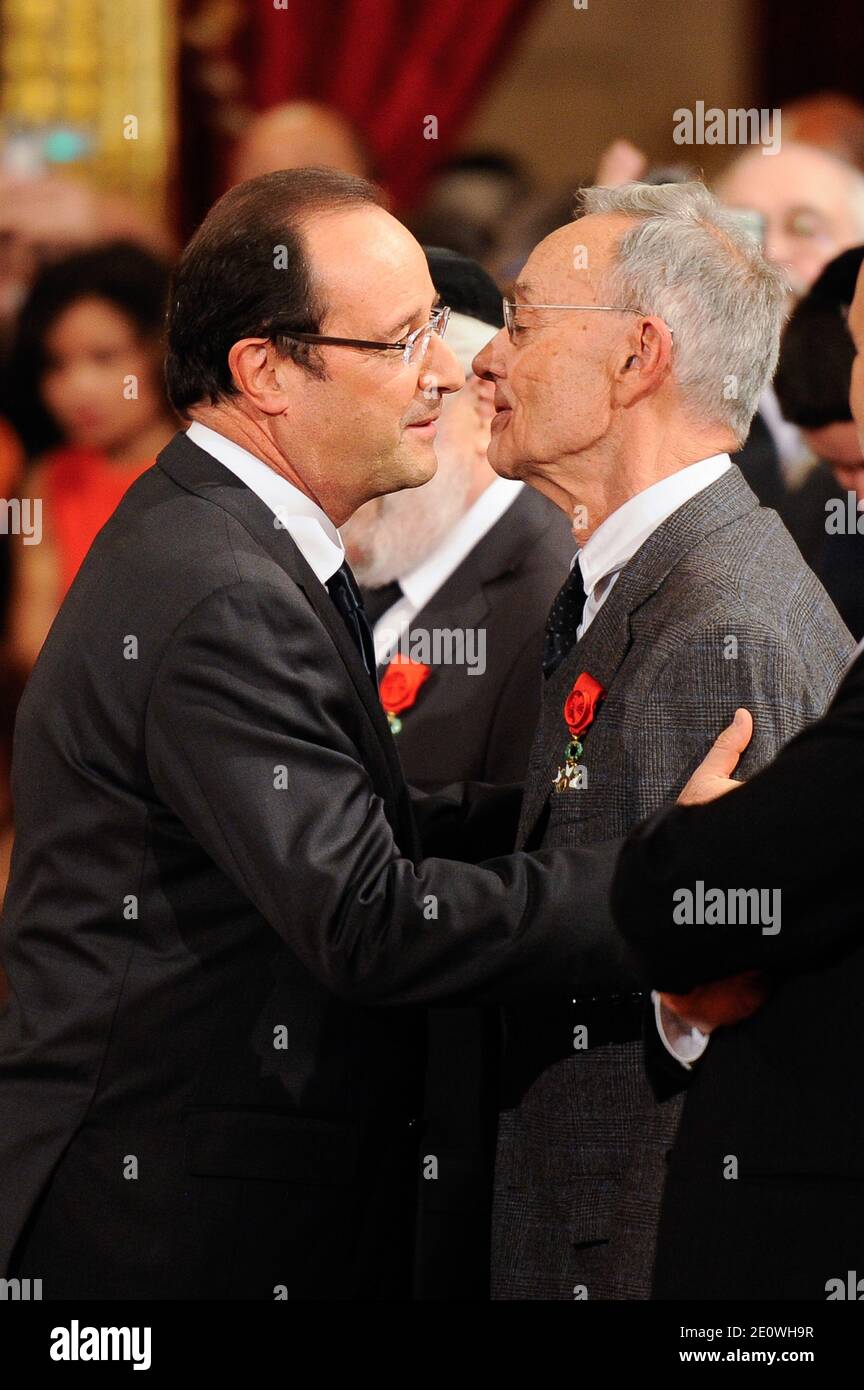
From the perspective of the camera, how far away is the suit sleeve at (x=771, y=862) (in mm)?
1581

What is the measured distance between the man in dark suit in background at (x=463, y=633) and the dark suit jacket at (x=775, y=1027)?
94cm

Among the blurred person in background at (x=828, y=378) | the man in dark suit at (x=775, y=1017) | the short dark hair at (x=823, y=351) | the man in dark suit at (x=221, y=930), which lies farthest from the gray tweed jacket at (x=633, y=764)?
the short dark hair at (x=823, y=351)

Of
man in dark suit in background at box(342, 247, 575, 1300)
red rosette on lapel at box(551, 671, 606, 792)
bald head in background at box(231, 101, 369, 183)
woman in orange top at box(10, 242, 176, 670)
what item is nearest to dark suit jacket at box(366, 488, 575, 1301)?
man in dark suit in background at box(342, 247, 575, 1300)

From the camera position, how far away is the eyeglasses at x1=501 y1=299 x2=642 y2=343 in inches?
95.3

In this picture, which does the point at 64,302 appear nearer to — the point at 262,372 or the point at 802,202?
the point at 802,202

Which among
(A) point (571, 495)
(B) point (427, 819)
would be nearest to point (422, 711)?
(B) point (427, 819)

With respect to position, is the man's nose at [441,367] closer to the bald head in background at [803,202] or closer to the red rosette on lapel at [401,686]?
the red rosette on lapel at [401,686]

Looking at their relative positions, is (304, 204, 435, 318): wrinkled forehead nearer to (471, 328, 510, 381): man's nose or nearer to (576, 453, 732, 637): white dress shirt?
(471, 328, 510, 381): man's nose

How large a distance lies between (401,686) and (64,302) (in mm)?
3390

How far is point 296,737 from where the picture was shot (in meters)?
2.06

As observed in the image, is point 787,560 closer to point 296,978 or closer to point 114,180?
point 296,978

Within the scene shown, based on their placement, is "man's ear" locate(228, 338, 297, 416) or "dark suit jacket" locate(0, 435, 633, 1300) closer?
"dark suit jacket" locate(0, 435, 633, 1300)

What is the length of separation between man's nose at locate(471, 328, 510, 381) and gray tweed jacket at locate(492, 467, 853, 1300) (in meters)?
0.44

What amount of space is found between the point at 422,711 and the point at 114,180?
387cm
